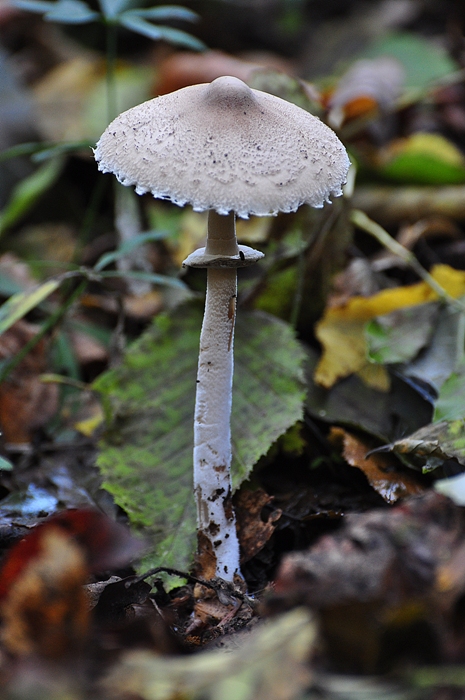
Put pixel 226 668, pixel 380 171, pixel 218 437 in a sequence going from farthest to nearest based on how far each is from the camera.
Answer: pixel 380 171
pixel 218 437
pixel 226 668

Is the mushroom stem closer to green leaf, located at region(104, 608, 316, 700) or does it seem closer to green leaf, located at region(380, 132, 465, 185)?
green leaf, located at region(104, 608, 316, 700)

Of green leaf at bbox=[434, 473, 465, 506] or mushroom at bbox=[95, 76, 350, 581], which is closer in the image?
green leaf at bbox=[434, 473, 465, 506]

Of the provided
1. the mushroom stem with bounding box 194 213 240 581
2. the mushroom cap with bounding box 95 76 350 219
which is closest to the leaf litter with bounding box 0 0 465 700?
the mushroom stem with bounding box 194 213 240 581

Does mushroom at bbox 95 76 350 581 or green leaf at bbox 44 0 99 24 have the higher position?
green leaf at bbox 44 0 99 24

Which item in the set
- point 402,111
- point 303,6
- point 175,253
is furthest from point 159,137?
point 303,6

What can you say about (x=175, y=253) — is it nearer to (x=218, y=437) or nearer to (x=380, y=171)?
(x=380, y=171)

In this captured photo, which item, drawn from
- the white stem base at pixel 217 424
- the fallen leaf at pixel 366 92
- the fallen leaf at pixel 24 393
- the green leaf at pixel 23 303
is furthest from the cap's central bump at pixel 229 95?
the fallen leaf at pixel 366 92

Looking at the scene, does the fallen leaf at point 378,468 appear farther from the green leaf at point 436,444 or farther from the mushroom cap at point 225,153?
the mushroom cap at point 225,153

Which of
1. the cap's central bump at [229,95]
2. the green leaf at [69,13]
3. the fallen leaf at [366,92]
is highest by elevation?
the fallen leaf at [366,92]
